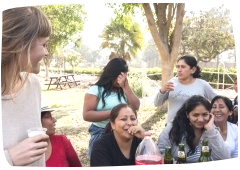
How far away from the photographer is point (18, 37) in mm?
845

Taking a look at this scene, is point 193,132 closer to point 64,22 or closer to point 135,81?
point 135,81

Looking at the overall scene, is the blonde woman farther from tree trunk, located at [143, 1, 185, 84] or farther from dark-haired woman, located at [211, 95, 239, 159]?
dark-haired woman, located at [211, 95, 239, 159]

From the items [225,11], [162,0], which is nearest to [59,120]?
[162,0]

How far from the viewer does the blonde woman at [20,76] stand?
0.85 metres

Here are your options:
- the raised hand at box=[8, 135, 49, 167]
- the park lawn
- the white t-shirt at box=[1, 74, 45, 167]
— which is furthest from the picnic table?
the raised hand at box=[8, 135, 49, 167]

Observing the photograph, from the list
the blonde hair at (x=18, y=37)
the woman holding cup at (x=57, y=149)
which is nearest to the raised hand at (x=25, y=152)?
the blonde hair at (x=18, y=37)

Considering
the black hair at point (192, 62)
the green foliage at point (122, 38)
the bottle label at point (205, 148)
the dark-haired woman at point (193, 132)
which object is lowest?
the bottle label at point (205, 148)

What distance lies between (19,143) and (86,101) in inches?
15.4

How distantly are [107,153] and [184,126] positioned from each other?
0.37 m

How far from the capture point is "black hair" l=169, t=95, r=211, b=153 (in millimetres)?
1350

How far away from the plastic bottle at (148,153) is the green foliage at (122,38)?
1.09 ft

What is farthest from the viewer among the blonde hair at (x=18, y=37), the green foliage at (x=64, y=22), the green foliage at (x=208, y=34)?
the green foliage at (x=208, y=34)

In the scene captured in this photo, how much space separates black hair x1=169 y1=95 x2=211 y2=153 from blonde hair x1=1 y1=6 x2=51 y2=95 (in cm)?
72

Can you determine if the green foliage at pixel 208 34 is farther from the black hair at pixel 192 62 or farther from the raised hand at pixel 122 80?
the raised hand at pixel 122 80
